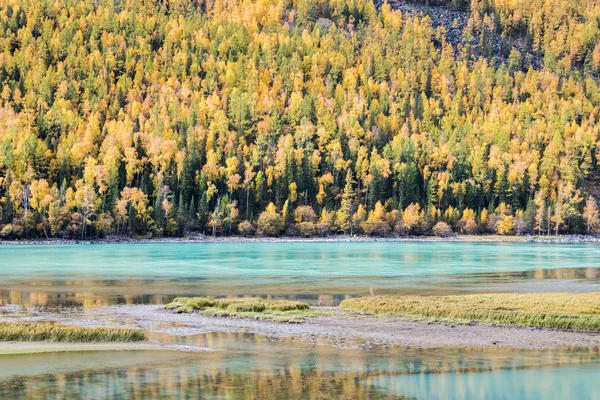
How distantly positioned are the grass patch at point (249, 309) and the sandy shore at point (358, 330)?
28.8 inches

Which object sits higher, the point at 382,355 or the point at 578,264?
the point at 382,355

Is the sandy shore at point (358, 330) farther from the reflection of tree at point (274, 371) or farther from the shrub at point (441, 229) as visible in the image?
the shrub at point (441, 229)

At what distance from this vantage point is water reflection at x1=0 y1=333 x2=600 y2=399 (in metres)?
24.2

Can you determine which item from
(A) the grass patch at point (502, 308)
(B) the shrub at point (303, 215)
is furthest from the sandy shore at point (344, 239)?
(A) the grass patch at point (502, 308)

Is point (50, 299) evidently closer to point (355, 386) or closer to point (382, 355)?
point (382, 355)

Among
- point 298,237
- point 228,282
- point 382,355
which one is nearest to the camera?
point 382,355

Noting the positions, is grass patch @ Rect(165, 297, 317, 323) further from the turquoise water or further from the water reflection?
the water reflection

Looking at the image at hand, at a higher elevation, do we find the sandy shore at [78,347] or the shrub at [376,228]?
the sandy shore at [78,347]

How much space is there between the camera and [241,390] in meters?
24.4

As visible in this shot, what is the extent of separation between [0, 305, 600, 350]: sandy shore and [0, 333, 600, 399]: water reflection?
4.74 feet

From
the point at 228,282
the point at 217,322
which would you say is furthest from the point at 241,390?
the point at 228,282

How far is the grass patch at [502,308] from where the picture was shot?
36.8 metres

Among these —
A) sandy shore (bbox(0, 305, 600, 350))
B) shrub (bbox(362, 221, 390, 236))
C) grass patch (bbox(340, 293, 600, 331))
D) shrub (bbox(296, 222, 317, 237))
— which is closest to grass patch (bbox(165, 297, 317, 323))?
sandy shore (bbox(0, 305, 600, 350))

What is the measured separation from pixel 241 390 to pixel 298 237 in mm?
146756
